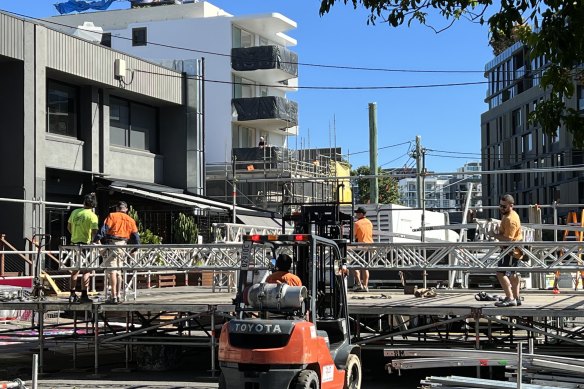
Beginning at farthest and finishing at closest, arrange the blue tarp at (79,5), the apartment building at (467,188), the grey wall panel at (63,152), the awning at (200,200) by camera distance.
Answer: the blue tarp at (79,5), the awning at (200,200), the grey wall panel at (63,152), the apartment building at (467,188)

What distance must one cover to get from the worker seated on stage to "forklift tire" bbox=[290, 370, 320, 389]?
128cm

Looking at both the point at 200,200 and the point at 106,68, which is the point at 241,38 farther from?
the point at 106,68

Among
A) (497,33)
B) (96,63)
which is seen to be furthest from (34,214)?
(497,33)

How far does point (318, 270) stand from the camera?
510 inches

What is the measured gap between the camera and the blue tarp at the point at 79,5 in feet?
197

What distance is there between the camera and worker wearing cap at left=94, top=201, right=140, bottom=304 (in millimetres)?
16500

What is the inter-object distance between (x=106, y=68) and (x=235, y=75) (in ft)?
63.6

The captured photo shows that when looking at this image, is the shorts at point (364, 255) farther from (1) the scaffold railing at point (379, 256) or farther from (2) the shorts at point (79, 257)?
(2) the shorts at point (79, 257)

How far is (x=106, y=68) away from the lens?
3247cm

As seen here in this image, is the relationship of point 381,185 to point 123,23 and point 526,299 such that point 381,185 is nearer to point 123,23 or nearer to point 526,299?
point 123,23

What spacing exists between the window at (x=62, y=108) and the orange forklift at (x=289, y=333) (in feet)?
65.7

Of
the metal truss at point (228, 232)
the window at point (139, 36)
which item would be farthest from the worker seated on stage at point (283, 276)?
the window at point (139, 36)

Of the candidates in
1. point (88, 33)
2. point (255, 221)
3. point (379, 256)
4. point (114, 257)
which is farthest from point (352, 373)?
point (88, 33)

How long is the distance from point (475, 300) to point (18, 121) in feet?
56.7
